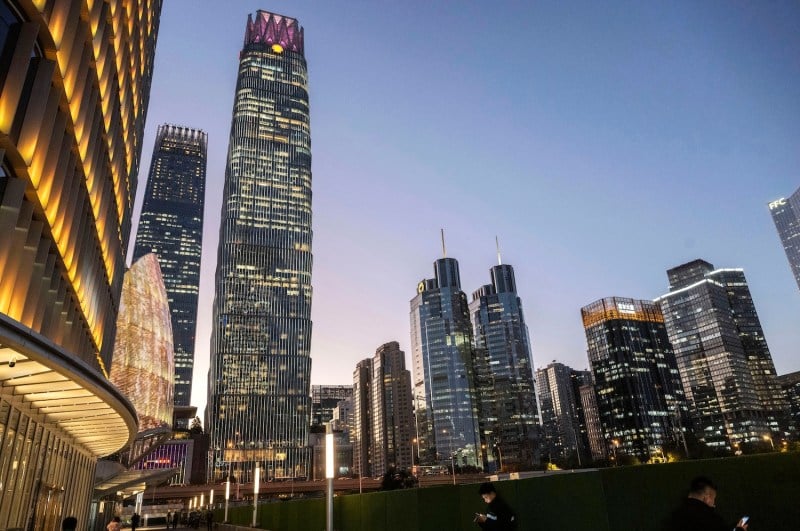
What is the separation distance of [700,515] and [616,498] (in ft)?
14.1

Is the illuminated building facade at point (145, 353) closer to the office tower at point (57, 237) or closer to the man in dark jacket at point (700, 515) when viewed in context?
the office tower at point (57, 237)

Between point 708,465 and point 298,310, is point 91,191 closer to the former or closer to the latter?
point 708,465

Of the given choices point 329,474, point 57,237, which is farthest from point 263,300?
point 329,474

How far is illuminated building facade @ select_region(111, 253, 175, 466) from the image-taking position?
59.2 m

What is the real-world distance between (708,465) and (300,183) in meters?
188

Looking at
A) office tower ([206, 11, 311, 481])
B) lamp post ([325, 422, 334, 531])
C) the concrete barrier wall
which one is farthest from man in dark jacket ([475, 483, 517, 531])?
office tower ([206, 11, 311, 481])

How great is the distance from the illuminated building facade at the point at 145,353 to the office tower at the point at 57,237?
29050 millimetres

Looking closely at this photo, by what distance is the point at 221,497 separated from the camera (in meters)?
115

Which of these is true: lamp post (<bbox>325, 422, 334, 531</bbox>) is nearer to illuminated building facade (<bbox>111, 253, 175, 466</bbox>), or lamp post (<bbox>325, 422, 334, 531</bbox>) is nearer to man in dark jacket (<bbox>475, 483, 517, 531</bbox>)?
man in dark jacket (<bbox>475, 483, 517, 531</bbox>)

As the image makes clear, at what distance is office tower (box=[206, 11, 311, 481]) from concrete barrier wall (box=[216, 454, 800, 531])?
15271 centimetres

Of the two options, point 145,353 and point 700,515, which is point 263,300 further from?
point 700,515

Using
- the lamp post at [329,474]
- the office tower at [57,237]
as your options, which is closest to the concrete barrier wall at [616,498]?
the lamp post at [329,474]

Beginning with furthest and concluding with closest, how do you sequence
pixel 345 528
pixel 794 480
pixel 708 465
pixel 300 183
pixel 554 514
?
pixel 300 183 → pixel 345 528 → pixel 554 514 → pixel 708 465 → pixel 794 480

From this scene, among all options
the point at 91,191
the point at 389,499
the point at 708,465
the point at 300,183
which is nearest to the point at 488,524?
the point at 708,465
